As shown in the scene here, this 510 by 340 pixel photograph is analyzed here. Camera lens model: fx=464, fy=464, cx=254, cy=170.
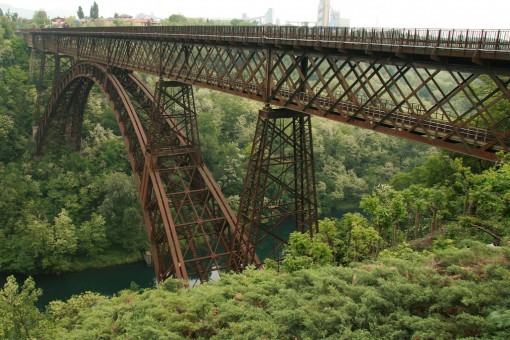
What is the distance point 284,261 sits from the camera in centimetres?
1553

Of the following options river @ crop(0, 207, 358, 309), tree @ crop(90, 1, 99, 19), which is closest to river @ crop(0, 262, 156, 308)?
river @ crop(0, 207, 358, 309)

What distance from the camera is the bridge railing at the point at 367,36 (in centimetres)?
1063

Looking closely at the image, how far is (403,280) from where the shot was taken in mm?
10758

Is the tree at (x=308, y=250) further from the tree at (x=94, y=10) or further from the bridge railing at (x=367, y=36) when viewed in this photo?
the tree at (x=94, y=10)

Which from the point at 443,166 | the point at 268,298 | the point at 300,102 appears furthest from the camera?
the point at 443,166

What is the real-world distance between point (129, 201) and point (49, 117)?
1131 cm

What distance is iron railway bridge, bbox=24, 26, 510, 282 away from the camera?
11.4m

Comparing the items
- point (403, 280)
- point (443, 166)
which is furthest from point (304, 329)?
point (443, 166)

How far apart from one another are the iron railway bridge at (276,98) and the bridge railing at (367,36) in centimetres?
4

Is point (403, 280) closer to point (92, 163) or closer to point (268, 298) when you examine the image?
point (268, 298)

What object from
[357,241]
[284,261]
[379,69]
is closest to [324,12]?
[357,241]

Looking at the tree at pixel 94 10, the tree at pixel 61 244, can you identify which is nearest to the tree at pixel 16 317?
the tree at pixel 61 244

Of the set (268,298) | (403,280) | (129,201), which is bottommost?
(129,201)

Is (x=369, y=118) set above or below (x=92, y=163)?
above
